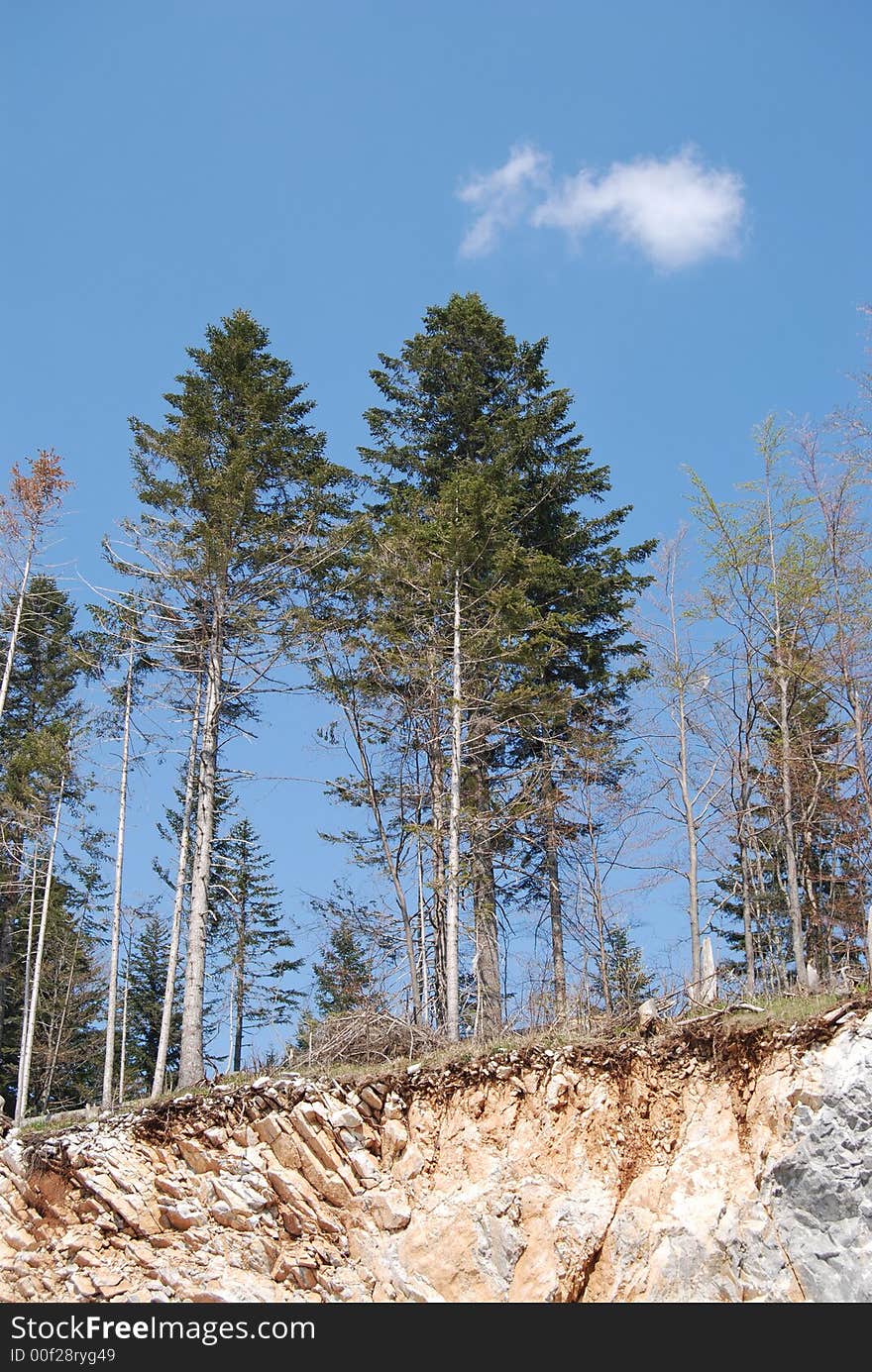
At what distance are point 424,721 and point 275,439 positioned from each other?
622 centimetres

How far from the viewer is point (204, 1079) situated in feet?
48.9

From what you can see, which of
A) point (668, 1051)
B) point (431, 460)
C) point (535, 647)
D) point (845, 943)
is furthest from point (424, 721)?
point (845, 943)

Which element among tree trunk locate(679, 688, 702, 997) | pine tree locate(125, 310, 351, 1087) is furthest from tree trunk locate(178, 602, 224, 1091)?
tree trunk locate(679, 688, 702, 997)

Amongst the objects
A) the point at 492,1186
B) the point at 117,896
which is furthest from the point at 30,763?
the point at 492,1186

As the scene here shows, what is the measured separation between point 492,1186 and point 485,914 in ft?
20.6

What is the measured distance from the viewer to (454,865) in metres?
15.1

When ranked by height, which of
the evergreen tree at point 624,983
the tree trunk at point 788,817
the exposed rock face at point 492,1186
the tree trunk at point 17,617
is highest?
the tree trunk at point 17,617

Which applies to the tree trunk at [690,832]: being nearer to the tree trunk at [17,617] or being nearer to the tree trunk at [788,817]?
the tree trunk at [788,817]

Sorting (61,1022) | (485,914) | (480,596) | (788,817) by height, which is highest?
(480,596)

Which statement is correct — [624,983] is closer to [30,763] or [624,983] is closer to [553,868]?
[553,868]

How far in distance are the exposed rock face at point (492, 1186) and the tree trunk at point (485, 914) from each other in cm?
396

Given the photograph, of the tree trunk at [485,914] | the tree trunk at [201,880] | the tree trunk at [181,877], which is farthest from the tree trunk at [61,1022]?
the tree trunk at [485,914]

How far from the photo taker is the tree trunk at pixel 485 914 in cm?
1611

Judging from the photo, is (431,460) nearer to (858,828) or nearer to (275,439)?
(275,439)
